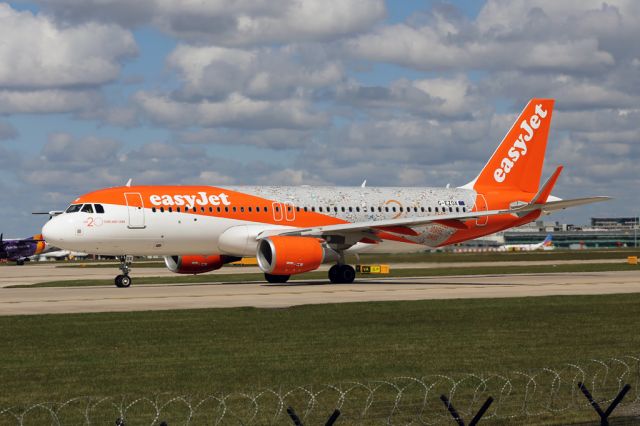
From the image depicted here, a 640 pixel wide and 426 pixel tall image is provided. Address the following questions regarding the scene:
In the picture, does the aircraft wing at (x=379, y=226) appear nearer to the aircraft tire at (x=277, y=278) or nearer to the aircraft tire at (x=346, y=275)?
the aircraft tire at (x=346, y=275)

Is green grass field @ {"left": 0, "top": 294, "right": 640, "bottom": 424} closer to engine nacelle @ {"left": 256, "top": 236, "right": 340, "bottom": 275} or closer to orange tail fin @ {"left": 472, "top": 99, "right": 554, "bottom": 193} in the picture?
engine nacelle @ {"left": 256, "top": 236, "right": 340, "bottom": 275}

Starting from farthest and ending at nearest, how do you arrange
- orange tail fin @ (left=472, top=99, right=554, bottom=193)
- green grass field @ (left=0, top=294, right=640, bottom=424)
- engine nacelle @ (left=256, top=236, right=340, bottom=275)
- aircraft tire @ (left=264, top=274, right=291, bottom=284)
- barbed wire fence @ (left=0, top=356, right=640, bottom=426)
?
orange tail fin @ (left=472, top=99, right=554, bottom=193) → aircraft tire @ (left=264, top=274, right=291, bottom=284) → engine nacelle @ (left=256, top=236, right=340, bottom=275) → green grass field @ (left=0, top=294, right=640, bottom=424) → barbed wire fence @ (left=0, top=356, right=640, bottom=426)

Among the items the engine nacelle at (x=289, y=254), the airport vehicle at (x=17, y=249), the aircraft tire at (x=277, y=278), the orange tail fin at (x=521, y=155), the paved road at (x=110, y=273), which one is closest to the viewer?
the engine nacelle at (x=289, y=254)

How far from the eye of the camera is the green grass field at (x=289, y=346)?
17219 mm

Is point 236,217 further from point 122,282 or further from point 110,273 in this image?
point 110,273

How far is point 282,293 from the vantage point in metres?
39.6

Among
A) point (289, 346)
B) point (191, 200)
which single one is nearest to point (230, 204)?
point (191, 200)

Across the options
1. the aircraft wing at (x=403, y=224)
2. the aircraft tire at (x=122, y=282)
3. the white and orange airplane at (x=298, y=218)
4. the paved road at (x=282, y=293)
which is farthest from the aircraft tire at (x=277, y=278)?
the aircraft tire at (x=122, y=282)

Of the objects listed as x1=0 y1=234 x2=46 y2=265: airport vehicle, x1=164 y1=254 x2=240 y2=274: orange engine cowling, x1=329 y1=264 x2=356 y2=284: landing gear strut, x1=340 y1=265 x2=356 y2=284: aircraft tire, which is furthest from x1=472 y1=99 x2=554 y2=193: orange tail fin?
x1=0 y1=234 x2=46 y2=265: airport vehicle

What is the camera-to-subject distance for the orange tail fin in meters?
55.8

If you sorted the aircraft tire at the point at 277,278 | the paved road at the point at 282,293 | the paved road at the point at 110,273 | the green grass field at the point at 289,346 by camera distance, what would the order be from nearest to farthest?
1. the green grass field at the point at 289,346
2. the paved road at the point at 282,293
3. the aircraft tire at the point at 277,278
4. the paved road at the point at 110,273

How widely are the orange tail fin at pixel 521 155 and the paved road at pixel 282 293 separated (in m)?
7.87

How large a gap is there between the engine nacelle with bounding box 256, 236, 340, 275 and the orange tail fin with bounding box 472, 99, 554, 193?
1458cm

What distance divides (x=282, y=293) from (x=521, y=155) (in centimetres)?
2173
